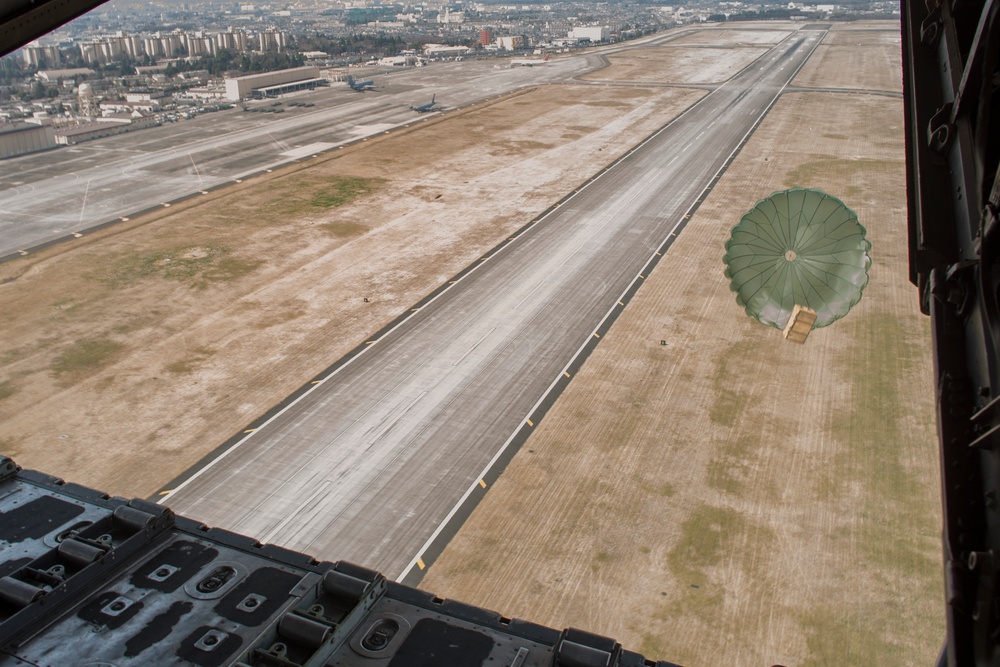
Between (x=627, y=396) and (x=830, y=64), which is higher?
(x=830, y=64)

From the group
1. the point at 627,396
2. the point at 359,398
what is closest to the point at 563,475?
the point at 627,396

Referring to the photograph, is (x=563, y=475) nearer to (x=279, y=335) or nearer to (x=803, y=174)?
(x=279, y=335)

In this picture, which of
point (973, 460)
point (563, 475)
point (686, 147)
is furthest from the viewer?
point (686, 147)

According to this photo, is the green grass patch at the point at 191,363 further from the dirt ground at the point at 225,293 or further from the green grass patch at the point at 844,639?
the green grass patch at the point at 844,639

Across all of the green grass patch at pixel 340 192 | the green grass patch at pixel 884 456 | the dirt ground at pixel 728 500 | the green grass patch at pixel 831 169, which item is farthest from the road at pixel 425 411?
the green grass patch at pixel 340 192

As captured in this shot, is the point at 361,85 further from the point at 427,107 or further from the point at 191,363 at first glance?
the point at 191,363

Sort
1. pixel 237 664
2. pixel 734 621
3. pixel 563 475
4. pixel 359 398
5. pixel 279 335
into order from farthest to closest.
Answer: pixel 279 335 → pixel 359 398 → pixel 563 475 → pixel 734 621 → pixel 237 664

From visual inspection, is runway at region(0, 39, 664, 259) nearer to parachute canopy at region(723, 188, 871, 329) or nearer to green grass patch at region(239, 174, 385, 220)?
green grass patch at region(239, 174, 385, 220)

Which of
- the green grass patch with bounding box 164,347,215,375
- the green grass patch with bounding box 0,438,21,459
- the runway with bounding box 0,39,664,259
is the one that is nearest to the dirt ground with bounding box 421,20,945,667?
the green grass patch with bounding box 164,347,215,375
